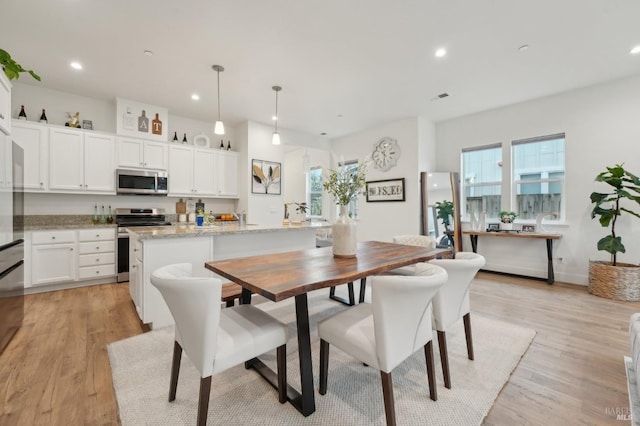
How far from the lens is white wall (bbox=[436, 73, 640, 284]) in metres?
3.61

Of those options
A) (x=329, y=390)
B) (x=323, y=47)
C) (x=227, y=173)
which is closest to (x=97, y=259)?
(x=227, y=173)

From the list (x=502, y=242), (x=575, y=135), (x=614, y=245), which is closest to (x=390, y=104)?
(x=575, y=135)

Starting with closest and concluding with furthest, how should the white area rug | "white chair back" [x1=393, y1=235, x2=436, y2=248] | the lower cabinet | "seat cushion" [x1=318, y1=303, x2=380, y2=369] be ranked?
"seat cushion" [x1=318, y1=303, x2=380, y2=369] → the white area rug → "white chair back" [x1=393, y1=235, x2=436, y2=248] → the lower cabinet

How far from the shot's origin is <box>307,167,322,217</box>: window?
302 inches

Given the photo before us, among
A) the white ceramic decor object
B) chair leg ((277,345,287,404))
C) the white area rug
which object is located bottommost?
the white area rug

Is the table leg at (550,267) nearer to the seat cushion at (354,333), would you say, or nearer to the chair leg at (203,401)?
the seat cushion at (354,333)

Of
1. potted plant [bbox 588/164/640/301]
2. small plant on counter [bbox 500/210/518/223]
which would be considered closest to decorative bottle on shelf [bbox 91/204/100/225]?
small plant on counter [bbox 500/210/518/223]

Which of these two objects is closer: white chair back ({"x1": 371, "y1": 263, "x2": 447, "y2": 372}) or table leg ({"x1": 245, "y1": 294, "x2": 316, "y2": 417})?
white chair back ({"x1": 371, "y1": 263, "x2": 447, "y2": 372})

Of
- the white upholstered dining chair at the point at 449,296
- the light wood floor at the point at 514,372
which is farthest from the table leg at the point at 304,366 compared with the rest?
the light wood floor at the point at 514,372

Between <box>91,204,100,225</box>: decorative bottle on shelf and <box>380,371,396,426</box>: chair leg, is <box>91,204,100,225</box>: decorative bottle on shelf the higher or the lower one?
the higher one

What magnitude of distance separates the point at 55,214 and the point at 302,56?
Answer: 4.34 meters

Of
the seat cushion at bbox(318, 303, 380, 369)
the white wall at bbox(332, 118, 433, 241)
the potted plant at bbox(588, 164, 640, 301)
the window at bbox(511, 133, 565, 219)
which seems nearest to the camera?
the seat cushion at bbox(318, 303, 380, 369)

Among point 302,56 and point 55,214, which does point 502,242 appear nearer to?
point 302,56

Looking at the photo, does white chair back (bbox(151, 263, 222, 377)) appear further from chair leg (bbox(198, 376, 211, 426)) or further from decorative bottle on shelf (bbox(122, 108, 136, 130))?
decorative bottle on shelf (bbox(122, 108, 136, 130))
